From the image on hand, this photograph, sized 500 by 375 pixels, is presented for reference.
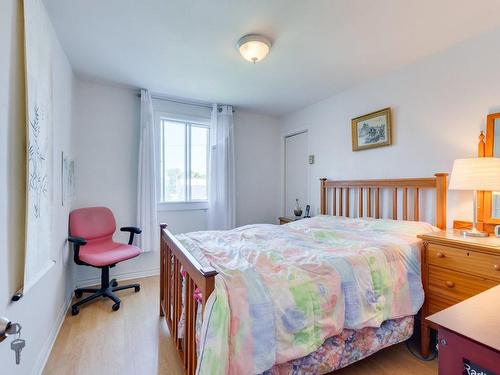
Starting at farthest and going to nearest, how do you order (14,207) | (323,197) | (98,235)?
(323,197)
(98,235)
(14,207)

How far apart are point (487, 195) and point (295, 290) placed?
184 cm

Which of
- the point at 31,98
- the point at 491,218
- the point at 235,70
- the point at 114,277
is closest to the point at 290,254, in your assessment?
the point at 491,218

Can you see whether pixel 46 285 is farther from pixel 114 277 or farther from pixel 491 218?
pixel 491 218

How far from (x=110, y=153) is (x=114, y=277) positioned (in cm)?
158

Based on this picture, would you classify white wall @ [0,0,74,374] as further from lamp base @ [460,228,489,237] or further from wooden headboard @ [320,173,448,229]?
wooden headboard @ [320,173,448,229]

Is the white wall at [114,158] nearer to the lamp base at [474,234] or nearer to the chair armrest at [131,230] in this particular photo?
the chair armrest at [131,230]

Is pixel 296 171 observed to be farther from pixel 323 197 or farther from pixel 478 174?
pixel 478 174

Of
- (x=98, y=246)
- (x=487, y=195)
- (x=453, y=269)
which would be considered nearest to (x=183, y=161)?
(x=98, y=246)

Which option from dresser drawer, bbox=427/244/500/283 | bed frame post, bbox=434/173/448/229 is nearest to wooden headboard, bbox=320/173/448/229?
bed frame post, bbox=434/173/448/229

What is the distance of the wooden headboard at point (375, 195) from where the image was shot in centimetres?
224

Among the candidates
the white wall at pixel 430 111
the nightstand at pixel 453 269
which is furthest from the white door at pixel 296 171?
the nightstand at pixel 453 269

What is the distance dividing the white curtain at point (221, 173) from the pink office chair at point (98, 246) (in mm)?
1139

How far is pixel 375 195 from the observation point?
9.36ft

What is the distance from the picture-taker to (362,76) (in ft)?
9.30
